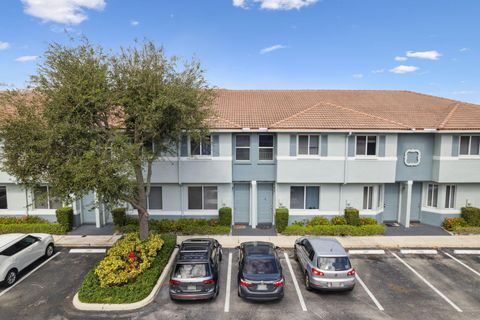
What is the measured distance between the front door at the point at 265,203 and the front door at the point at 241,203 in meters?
0.68

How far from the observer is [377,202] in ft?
59.9

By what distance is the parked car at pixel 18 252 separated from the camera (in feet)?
37.7

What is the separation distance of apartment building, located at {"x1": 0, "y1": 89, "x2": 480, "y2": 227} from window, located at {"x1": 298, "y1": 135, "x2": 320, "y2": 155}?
0.06 metres

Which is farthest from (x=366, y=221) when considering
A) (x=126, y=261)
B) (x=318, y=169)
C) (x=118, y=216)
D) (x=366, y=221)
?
(x=118, y=216)

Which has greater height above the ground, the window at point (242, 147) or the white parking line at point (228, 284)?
the window at point (242, 147)

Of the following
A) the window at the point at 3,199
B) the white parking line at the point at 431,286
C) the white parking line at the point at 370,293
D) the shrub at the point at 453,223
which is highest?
the window at the point at 3,199

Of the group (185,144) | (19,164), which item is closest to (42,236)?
(19,164)

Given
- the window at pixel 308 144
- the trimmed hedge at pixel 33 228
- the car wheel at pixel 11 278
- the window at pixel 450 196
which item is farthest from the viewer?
the window at pixel 450 196

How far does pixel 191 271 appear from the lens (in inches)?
392

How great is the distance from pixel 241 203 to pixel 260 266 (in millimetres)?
8134

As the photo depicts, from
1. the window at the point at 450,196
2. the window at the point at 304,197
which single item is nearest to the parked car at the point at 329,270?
the window at the point at 304,197

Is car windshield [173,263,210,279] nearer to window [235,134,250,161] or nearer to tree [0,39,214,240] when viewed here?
tree [0,39,214,240]

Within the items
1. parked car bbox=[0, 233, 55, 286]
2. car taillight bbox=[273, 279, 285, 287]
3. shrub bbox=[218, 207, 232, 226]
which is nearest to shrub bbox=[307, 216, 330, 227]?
shrub bbox=[218, 207, 232, 226]

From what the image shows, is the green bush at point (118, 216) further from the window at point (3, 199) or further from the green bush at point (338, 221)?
the green bush at point (338, 221)
